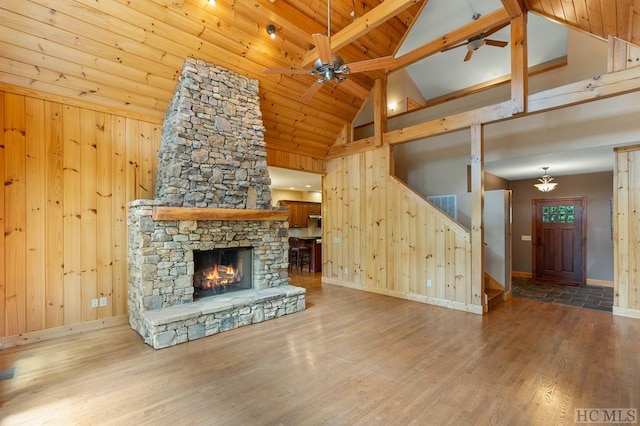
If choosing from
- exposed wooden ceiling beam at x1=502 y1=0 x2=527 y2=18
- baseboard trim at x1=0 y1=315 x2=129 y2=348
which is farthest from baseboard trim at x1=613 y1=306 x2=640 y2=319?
baseboard trim at x1=0 y1=315 x2=129 y2=348

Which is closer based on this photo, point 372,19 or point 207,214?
point 372,19

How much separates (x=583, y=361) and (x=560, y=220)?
5.62 m

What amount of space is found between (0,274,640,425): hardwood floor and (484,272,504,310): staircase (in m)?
0.68

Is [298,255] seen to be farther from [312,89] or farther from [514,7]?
[514,7]

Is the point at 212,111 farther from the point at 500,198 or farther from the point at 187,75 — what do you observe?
the point at 500,198

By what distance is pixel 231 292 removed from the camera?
4559 mm

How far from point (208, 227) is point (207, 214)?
0.29 m

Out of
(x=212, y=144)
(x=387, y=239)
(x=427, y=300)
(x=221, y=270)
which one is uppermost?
(x=212, y=144)

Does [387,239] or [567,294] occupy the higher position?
[387,239]

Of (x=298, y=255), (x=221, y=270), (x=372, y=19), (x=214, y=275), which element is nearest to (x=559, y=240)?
(x=298, y=255)

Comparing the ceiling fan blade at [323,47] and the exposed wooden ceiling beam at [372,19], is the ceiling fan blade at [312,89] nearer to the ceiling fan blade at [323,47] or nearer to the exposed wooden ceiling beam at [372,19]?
the ceiling fan blade at [323,47]

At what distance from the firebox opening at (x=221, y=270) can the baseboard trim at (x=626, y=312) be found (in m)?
5.63

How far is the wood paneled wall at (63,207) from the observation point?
345 centimetres

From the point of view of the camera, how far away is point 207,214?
3.98 metres
